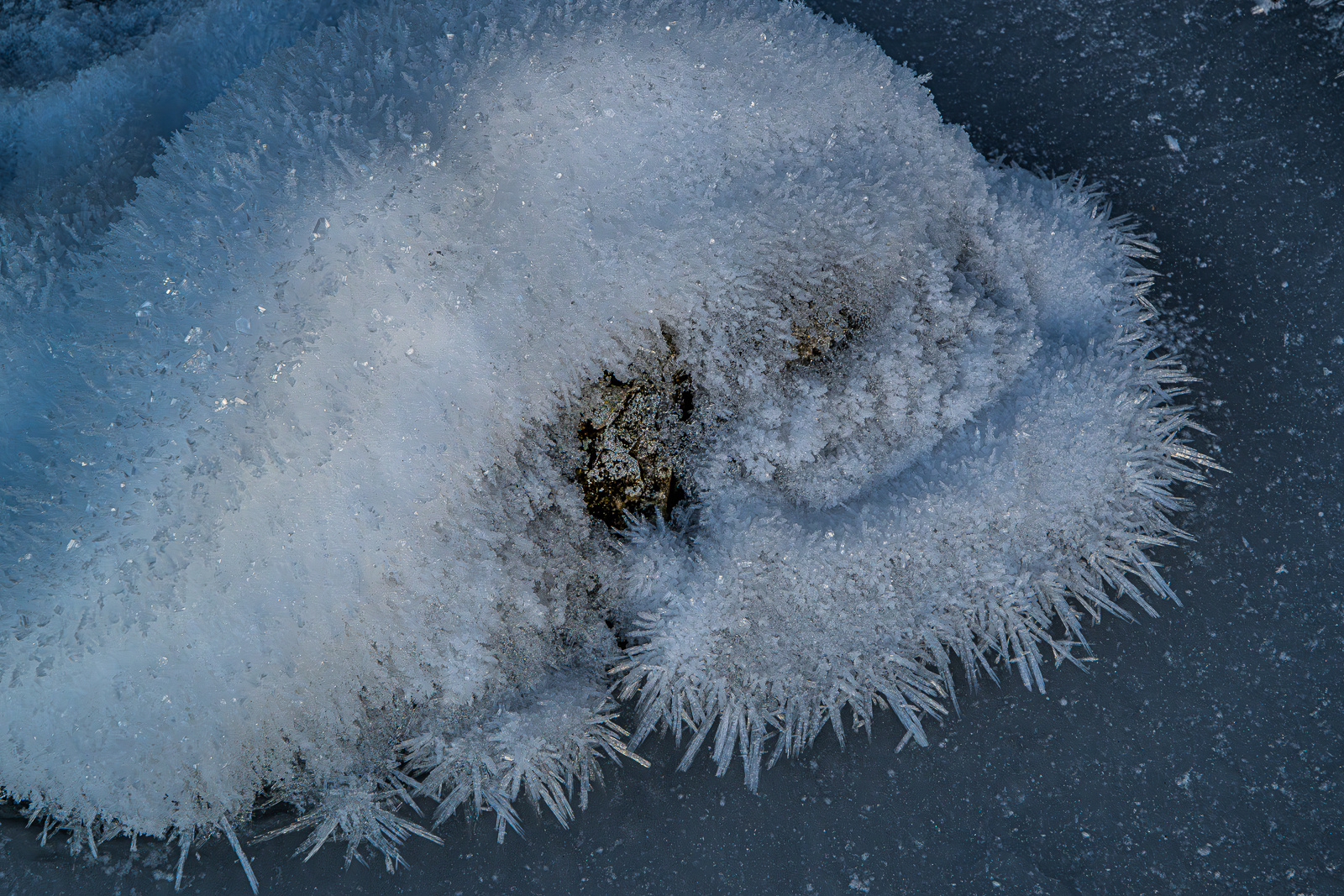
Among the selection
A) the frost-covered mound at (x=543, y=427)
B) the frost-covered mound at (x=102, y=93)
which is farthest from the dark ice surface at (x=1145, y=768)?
the frost-covered mound at (x=102, y=93)

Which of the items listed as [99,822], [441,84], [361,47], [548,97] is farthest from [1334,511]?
[99,822]

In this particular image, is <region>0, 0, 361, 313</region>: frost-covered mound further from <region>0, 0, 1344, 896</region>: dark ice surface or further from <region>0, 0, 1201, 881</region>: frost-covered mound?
<region>0, 0, 1344, 896</region>: dark ice surface

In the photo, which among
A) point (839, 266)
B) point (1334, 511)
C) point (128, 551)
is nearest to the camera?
point (128, 551)

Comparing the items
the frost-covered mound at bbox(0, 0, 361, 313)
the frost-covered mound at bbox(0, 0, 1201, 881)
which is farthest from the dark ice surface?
the frost-covered mound at bbox(0, 0, 361, 313)

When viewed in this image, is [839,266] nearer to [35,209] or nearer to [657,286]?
[657,286]

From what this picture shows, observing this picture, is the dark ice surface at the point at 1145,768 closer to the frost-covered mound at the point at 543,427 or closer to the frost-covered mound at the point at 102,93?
the frost-covered mound at the point at 543,427

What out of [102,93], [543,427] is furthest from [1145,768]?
[102,93]
